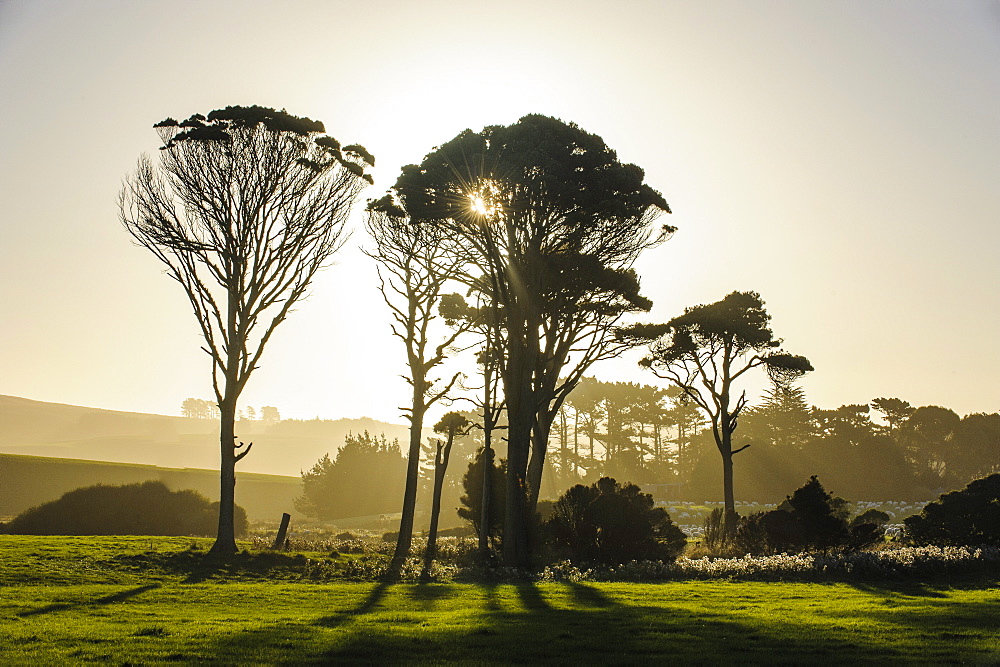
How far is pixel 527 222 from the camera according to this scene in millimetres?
22234

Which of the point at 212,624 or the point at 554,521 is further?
the point at 554,521

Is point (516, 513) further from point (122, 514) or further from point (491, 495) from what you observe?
point (122, 514)

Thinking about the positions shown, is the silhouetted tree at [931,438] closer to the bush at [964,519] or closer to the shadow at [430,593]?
the bush at [964,519]

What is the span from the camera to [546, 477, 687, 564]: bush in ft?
71.9

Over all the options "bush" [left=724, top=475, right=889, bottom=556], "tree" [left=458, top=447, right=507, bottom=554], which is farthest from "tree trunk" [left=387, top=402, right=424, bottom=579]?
"bush" [left=724, top=475, right=889, bottom=556]

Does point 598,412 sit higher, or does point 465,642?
point 598,412

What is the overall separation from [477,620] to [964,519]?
1657 cm

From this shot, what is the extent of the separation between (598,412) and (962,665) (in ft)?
213

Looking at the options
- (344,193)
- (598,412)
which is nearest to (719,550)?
(344,193)

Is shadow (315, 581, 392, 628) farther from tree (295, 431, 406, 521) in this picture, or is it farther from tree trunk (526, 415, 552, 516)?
tree (295, 431, 406, 521)

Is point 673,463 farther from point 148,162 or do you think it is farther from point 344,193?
point 148,162

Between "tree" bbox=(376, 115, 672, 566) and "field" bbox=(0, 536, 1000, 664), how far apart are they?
7291 millimetres

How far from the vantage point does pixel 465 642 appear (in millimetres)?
8898

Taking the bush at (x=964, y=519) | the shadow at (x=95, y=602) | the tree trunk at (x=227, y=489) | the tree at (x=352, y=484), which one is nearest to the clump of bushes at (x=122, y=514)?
the tree trunk at (x=227, y=489)
